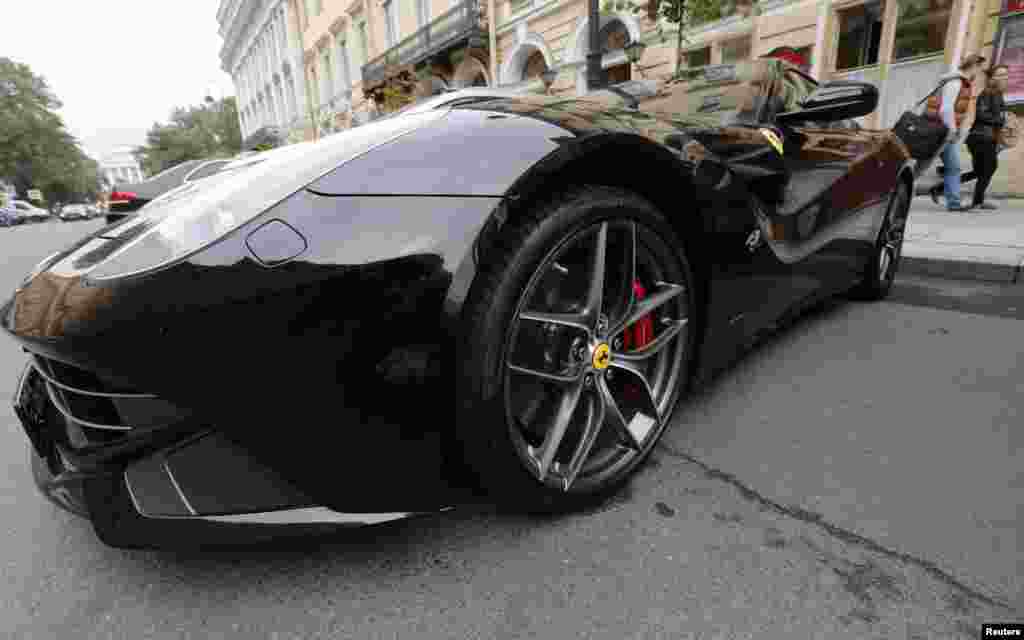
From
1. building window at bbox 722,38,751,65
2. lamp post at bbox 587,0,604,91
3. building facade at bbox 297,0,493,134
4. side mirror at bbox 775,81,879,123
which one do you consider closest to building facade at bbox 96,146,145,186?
building facade at bbox 297,0,493,134

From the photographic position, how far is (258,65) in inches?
1594

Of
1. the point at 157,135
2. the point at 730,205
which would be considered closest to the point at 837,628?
the point at 730,205

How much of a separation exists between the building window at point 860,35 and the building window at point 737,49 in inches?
57.3

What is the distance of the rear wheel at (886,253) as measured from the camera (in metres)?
2.84

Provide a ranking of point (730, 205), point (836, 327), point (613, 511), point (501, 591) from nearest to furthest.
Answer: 1. point (501, 591)
2. point (613, 511)
3. point (730, 205)
4. point (836, 327)

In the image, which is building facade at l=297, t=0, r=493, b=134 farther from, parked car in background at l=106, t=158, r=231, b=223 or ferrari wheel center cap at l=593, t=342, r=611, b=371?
ferrari wheel center cap at l=593, t=342, r=611, b=371

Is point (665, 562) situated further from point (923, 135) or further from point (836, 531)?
point (923, 135)

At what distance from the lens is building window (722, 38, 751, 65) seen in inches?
360

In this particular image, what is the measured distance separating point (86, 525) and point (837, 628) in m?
1.70

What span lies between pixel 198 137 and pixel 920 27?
73.2m

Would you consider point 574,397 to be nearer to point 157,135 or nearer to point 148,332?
point 148,332

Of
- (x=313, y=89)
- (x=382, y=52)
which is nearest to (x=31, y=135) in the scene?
(x=313, y=89)

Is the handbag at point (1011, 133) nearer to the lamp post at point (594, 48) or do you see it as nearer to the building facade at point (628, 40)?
the building facade at point (628, 40)

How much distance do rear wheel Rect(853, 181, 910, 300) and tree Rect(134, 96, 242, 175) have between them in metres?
68.6
